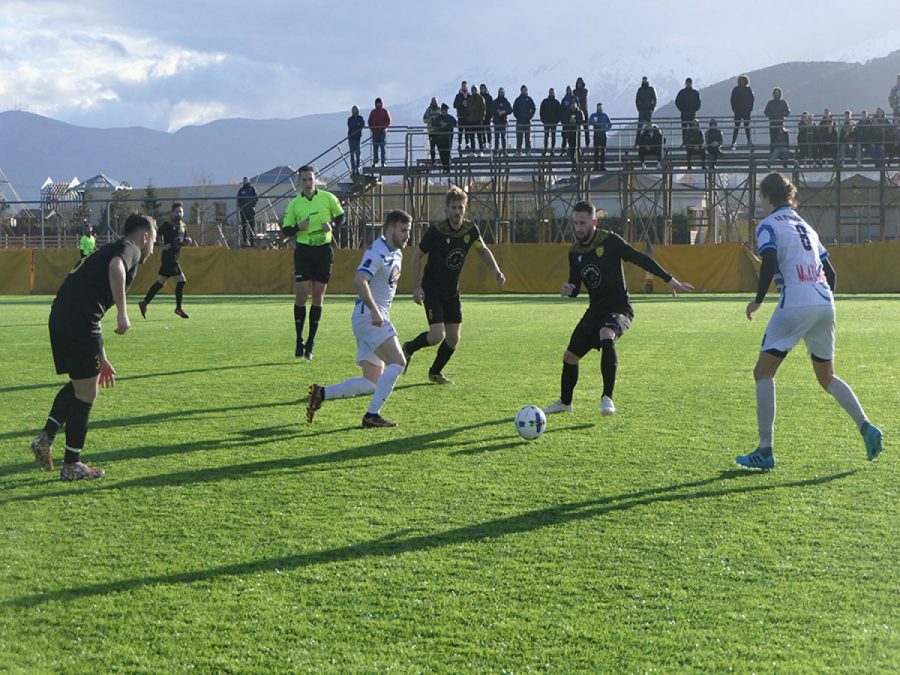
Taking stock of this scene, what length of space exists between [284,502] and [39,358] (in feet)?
28.2

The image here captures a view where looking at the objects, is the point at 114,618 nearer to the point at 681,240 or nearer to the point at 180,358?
the point at 180,358

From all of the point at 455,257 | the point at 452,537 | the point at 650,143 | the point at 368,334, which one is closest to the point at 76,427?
the point at 368,334

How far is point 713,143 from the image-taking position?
34.4 m

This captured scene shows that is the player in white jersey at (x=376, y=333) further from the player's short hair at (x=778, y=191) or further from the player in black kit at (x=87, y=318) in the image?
the player's short hair at (x=778, y=191)

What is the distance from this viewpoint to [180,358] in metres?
13.3

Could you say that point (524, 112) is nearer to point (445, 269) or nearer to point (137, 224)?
point (445, 269)

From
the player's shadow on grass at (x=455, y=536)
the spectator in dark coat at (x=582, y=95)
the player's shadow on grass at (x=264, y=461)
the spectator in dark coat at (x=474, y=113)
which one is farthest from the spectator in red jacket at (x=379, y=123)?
the player's shadow on grass at (x=455, y=536)

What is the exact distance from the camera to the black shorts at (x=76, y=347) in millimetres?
6312

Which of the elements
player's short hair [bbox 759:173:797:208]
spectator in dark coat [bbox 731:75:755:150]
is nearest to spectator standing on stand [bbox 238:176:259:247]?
spectator in dark coat [bbox 731:75:755:150]

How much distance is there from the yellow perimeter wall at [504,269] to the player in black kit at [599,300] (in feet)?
73.5

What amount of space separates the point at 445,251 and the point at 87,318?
4774 mm

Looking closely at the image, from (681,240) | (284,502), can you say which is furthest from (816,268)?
(681,240)

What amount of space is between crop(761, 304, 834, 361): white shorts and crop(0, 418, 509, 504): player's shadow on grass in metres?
2.41

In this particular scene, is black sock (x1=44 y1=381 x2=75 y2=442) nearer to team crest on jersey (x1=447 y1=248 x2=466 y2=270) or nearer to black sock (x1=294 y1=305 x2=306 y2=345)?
team crest on jersey (x1=447 y1=248 x2=466 y2=270)
